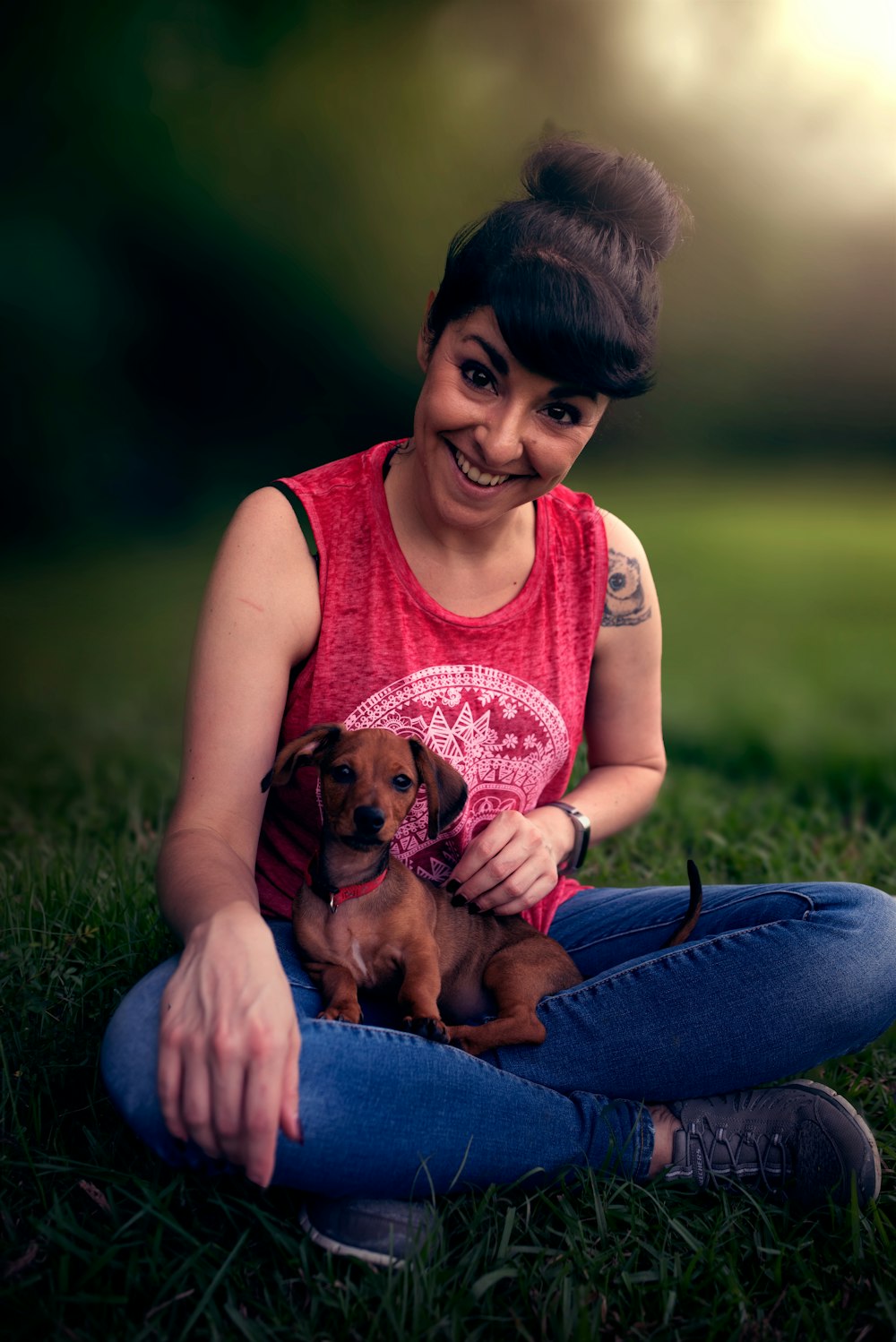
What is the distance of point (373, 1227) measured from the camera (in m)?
1.58

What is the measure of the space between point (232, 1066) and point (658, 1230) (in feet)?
2.78

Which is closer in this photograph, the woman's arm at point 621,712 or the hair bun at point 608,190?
the hair bun at point 608,190

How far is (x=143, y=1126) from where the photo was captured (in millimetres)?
1532

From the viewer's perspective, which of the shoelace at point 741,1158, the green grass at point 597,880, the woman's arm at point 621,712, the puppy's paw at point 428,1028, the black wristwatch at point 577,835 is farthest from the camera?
the woman's arm at point 621,712

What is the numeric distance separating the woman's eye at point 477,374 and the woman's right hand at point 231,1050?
107 cm

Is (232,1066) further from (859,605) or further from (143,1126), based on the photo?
(859,605)

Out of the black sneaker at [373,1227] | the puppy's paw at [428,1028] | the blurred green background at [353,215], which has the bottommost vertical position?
the black sneaker at [373,1227]

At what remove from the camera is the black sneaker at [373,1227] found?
157 centimetres

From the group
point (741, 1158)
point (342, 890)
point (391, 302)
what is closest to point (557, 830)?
point (342, 890)

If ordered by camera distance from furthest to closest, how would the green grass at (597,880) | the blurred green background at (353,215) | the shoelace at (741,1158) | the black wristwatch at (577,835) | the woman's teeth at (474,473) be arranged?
the blurred green background at (353,215)
the black wristwatch at (577,835)
the woman's teeth at (474,473)
the shoelace at (741,1158)
the green grass at (597,880)

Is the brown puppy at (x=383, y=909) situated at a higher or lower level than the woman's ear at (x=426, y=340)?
lower

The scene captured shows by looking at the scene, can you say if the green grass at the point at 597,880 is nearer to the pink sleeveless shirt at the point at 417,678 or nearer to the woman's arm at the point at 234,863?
the woman's arm at the point at 234,863

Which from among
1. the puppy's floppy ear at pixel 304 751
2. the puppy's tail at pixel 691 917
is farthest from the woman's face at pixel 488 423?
the puppy's tail at pixel 691 917

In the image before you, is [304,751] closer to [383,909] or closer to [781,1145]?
[383,909]
